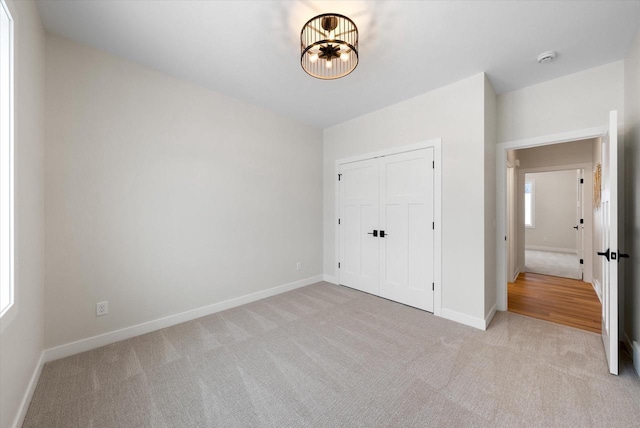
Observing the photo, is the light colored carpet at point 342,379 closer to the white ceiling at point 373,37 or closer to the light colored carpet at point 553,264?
the white ceiling at point 373,37

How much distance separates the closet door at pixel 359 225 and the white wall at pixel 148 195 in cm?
98

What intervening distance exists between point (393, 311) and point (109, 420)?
270 cm

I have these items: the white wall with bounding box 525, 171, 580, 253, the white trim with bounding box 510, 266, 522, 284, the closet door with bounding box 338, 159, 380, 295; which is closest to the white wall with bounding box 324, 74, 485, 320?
the closet door with bounding box 338, 159, 380, 295

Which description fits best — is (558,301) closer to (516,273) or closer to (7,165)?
(516,273)

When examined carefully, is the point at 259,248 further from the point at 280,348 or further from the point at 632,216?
the point at 632,216

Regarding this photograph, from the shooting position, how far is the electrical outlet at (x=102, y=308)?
2.34m

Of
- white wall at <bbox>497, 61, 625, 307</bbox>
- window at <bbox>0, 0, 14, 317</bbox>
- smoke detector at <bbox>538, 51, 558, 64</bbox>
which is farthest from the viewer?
white wall at <bbox>497, 61, 625, 307</bbox>

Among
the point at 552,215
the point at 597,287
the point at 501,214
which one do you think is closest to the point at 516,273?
the point at 597,287

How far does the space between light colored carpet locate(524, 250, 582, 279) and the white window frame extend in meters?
7.11

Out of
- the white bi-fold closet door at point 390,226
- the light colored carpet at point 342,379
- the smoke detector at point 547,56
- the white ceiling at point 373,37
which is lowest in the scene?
the light colored carpet at point 342,379

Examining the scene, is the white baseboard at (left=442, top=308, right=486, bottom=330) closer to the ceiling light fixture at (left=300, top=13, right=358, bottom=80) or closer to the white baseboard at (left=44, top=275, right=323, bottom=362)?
the white baseboard at (left=44, top=275, right=323, bottom=362)

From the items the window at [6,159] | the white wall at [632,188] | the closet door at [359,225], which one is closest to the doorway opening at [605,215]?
the white wall at [632,188]

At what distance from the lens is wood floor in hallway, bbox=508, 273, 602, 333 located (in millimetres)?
2916

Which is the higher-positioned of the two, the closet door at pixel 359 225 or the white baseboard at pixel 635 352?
the closet door at pixel 359 225
